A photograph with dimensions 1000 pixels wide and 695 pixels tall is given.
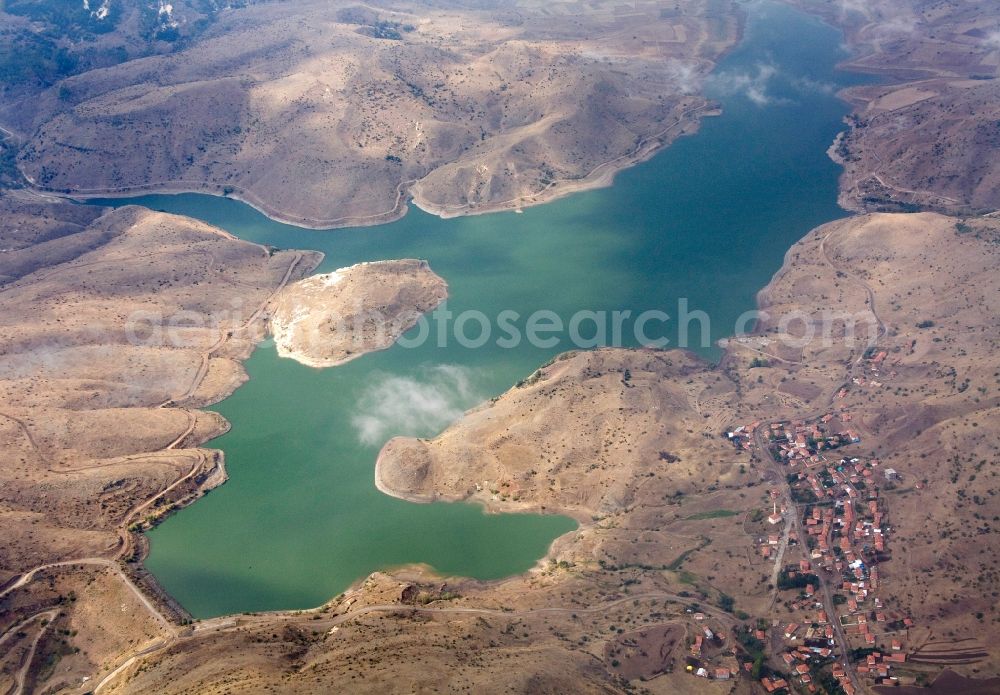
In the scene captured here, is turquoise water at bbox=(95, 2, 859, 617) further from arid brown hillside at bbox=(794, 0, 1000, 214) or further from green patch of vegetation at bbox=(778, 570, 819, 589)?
green patch of vegetation at bbox=(778, 570, 819, 589)

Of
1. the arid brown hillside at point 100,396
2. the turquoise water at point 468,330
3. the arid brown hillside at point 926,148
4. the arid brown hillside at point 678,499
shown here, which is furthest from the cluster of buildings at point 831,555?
the arid brown hillside at point 926,148

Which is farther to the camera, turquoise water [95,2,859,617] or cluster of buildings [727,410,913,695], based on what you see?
turquoise water [95,2,859,617]

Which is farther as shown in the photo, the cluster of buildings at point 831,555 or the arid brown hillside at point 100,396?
the arid brown hillside at point 100,396

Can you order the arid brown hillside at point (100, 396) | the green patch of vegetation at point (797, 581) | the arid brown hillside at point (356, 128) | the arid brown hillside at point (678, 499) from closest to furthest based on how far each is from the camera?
the arid brown hillside at point (678, 499) → the arid brown hillside at point (100, 396) → the green patch of vegetation at point (797, 581) → the arid brown hillside at point (356, 128)

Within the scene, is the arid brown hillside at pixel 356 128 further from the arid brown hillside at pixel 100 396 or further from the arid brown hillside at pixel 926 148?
the arid brown hillside at pixel 926 148

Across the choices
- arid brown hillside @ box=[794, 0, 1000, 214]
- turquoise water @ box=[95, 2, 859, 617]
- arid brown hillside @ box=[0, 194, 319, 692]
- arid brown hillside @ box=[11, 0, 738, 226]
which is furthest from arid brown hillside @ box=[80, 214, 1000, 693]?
arid brown hillside @ box=[11, 0, 738, 226]

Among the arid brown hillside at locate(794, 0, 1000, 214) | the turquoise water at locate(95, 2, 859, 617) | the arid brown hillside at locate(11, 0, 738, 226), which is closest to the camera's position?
the turquoise water at locate(95, 2, 859, 617)

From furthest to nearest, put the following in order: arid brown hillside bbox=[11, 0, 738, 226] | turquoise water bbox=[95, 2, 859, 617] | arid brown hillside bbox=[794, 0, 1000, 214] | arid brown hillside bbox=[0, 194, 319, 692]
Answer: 1. arid brown hillside bbox=[11, 0, 738, 226]
2. arid brown hillside bbox=[794, 0, 1000, 214]
3. turquoise water bbox=[95, 2, 859, 617]
4. arid brown hillside bbox=[0, 194, 319, 692]
